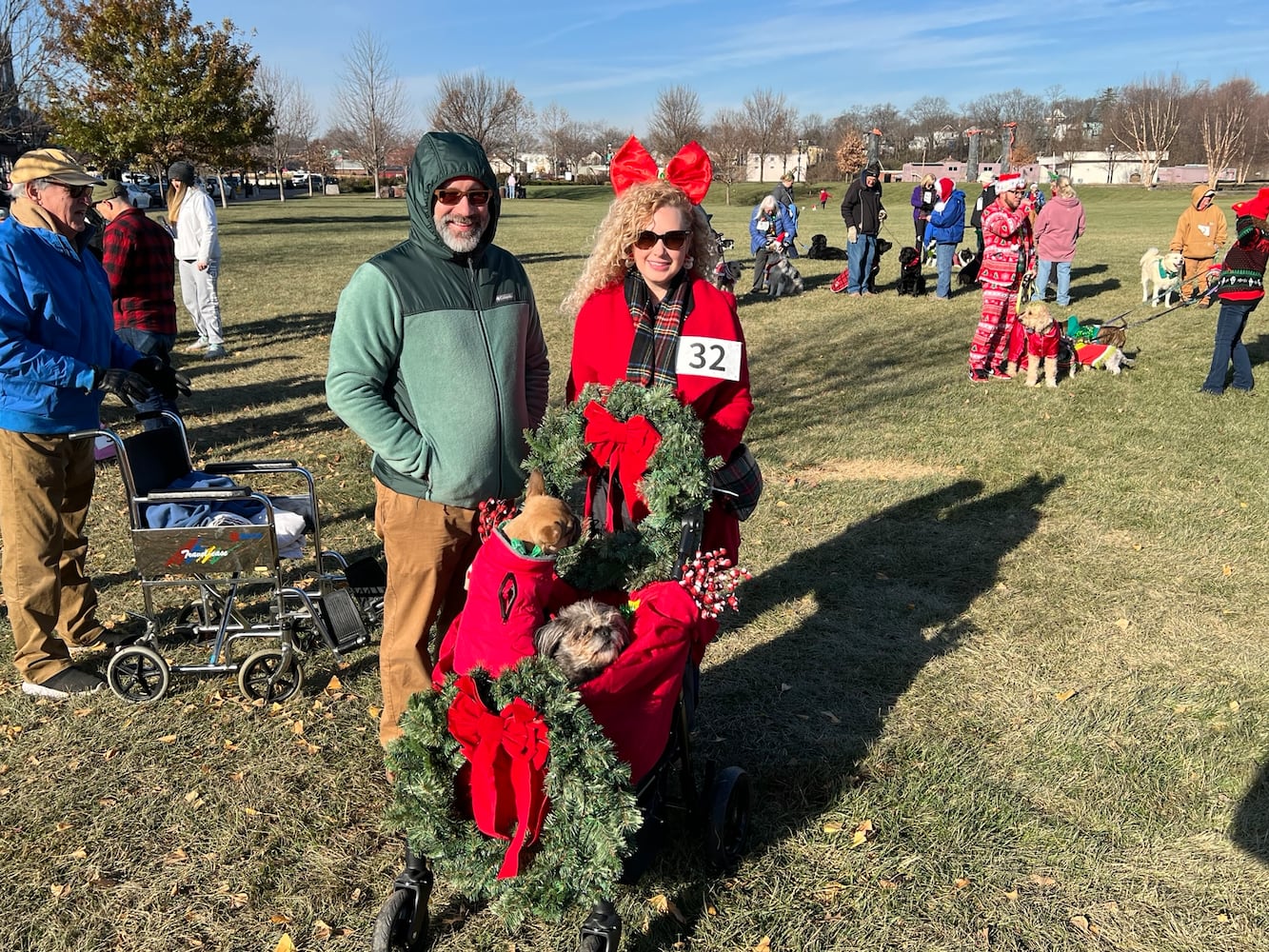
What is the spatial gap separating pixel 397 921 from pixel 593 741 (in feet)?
3.24

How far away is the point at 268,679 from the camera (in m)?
4.47

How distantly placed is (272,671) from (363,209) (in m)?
46.9

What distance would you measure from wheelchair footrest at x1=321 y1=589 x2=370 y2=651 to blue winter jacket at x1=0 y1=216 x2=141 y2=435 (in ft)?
4.75

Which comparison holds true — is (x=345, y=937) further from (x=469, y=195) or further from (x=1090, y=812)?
(x=1090, y=812)

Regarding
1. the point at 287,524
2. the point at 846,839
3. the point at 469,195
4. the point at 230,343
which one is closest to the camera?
the point at 469,195

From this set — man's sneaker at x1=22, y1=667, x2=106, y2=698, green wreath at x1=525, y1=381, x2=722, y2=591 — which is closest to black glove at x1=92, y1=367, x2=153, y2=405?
man's sneaker at x1=22, y1=667, x2=106, y2=698

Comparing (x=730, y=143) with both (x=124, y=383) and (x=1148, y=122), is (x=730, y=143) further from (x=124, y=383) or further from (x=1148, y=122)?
(x=124, y=383)

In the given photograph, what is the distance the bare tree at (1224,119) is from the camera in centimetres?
5784

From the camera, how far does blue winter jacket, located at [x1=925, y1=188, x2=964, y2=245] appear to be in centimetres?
1527

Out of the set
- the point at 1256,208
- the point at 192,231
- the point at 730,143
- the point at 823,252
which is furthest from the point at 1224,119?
the point at 192,231

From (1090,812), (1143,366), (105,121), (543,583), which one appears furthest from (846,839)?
(105,121)

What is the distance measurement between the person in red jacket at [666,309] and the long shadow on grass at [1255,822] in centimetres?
242

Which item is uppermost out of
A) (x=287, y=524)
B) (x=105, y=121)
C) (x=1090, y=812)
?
(x=105, y=121)

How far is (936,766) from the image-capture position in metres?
4.06
